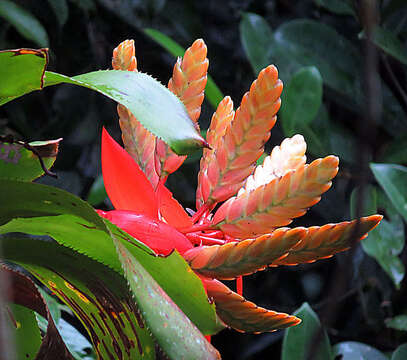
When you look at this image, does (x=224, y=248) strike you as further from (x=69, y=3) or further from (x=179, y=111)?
(x=69, y=3)

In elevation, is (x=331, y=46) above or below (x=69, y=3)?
below

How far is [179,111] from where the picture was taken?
1.08 feet

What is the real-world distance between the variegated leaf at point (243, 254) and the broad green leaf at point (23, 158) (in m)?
0.13

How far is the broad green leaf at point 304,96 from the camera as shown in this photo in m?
1.14

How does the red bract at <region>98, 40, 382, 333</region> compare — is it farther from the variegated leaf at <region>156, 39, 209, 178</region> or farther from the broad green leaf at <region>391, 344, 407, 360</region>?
the broad green leaf at <region>391, 344, 407, 360</region>

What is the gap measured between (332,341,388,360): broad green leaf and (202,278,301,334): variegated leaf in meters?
0.53

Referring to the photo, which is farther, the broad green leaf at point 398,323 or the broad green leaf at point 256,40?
the broad green leaf at point 256,40

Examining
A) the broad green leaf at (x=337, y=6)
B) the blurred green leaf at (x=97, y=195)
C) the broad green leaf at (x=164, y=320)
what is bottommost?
the blurred green leaf at (x=97, y=195)

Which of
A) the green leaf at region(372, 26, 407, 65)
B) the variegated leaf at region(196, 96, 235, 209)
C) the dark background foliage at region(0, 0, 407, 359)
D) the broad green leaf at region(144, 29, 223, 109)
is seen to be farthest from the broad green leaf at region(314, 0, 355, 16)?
the variegated leaf at region(196, 96, 235, 209)

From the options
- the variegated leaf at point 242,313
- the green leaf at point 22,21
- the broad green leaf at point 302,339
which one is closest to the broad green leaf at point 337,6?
the green leaf at point 22,21

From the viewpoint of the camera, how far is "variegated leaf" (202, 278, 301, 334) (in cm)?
37

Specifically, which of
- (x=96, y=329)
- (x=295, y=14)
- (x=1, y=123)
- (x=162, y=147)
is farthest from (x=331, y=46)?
(x=96, y=329)

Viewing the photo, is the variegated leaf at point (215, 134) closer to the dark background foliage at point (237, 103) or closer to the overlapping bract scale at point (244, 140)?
the overlapping bract scale at point (244, 140)

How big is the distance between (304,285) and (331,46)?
2.20 feet
